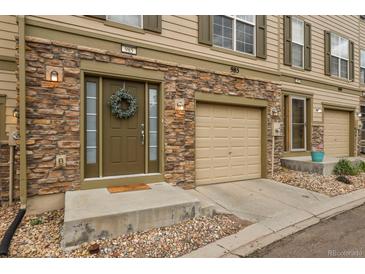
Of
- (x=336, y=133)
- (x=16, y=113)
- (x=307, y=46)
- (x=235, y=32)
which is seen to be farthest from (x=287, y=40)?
(x=16, y=113)

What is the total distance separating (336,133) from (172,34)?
8.00 m

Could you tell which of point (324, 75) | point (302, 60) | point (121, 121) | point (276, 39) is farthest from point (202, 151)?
point (324, 75)

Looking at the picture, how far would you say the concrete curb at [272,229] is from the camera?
111 inches

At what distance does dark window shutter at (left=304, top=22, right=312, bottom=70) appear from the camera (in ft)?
25.8

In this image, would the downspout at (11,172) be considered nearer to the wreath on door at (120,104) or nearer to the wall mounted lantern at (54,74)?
the wall mounted lantern at (54,74)

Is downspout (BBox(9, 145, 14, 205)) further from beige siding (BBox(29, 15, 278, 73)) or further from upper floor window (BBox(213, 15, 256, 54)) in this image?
upper floor window (BBox(213, 15, 256, 54))

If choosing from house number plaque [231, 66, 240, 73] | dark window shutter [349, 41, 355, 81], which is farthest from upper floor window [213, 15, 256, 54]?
dark window shutter [349, 41, 355, 81]

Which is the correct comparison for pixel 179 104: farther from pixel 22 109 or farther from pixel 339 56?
pixel 339 56

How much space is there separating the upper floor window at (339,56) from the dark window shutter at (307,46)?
1.52 m

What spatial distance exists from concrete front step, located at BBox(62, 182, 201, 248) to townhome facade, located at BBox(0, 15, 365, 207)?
0.63 m

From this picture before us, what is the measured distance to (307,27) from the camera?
7.93 metres

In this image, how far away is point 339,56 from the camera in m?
9.06

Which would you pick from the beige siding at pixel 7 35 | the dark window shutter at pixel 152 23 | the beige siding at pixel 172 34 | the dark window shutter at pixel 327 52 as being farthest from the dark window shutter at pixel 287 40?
the beige siding at pixel 7 35
